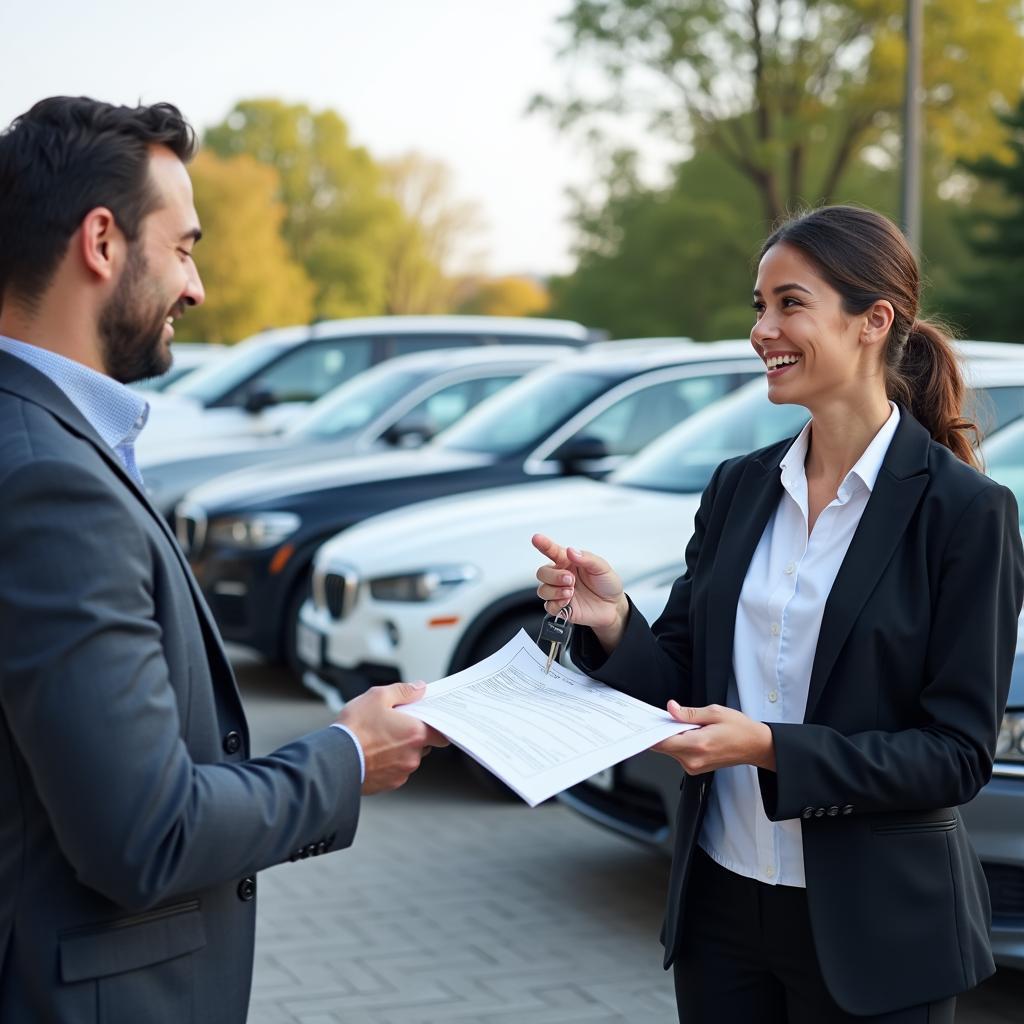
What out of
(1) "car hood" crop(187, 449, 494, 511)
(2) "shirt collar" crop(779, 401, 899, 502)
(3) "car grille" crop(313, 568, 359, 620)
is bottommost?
(3) "car grille" crop(313, 568, 359, 620)

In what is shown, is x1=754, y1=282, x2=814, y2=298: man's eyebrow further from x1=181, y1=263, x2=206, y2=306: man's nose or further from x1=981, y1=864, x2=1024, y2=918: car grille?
x1=981, y1=864, x2=1024, y2=918: car grille

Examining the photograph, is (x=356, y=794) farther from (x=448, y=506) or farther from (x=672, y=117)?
(x=672, y=117)

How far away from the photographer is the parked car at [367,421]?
1037cm

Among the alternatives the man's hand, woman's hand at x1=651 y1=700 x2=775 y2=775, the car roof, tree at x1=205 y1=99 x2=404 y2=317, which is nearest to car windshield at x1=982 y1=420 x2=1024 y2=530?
woman's hand at x1=651 y1=700 x2=775 y2=775

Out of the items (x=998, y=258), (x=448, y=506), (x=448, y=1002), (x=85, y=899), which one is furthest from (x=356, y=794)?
(x=998, y=258)

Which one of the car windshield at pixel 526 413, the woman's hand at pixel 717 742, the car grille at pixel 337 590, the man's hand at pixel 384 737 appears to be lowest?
the car grille at pixel 337 590

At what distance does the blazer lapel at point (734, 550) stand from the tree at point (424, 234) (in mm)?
75606

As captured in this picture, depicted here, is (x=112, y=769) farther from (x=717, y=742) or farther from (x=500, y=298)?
(x=500, y=298)

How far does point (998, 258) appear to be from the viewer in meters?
30.9

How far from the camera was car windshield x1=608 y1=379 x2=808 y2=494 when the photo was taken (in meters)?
6.68

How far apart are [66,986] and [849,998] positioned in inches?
46.7

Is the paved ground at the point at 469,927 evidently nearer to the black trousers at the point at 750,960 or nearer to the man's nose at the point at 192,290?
the black trousers at the point at 750,960

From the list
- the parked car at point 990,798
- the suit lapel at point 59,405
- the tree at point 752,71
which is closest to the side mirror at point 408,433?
the parked car at point 990,798

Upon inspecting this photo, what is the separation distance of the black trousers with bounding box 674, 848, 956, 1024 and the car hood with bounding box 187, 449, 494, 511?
19.5 feet
